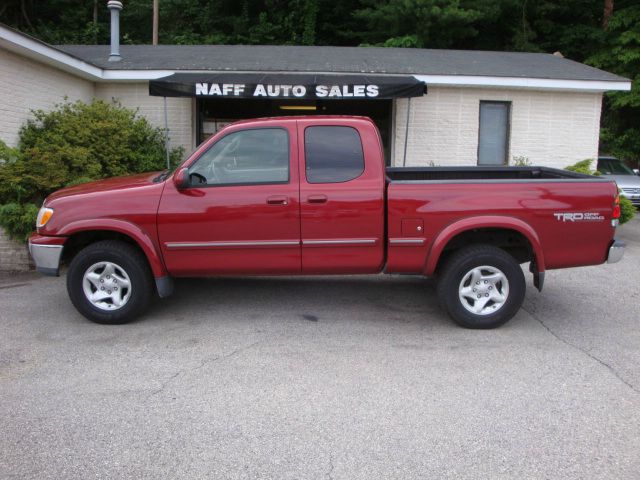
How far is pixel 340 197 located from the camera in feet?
17.2

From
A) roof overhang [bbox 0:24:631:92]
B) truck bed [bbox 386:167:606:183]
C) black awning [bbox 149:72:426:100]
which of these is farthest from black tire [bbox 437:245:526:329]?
roof overhang [bbox 0:24:631:92]

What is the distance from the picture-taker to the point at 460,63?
1302 cm

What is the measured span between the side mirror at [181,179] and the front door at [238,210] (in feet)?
0.20

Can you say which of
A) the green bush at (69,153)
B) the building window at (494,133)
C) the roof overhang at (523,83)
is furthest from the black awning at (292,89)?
the building window at (494,133)

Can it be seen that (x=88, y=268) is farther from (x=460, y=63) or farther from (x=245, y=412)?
(x=460, y=63)

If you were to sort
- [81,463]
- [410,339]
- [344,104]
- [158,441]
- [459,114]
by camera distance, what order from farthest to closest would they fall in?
[344,104] → [459,114] → [410,339] → [158,441] → [81,463]

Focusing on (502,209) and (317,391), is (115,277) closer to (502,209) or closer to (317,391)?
(317,391)

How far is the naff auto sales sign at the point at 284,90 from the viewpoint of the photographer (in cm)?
1019

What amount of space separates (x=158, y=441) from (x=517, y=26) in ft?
87.3

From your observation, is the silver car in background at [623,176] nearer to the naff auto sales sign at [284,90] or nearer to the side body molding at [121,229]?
the naff auto sales sign at [284,90]

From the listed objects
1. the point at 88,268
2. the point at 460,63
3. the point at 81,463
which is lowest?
the point at 81,463

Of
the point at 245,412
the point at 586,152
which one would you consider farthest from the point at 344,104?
the point at 245,412

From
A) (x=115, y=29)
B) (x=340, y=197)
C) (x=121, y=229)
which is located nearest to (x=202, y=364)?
(x=121, y=229)

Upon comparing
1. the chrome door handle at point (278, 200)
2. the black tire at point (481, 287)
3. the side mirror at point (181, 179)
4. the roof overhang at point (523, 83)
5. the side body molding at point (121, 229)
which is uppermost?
the roof overhang at point (523, 83)
